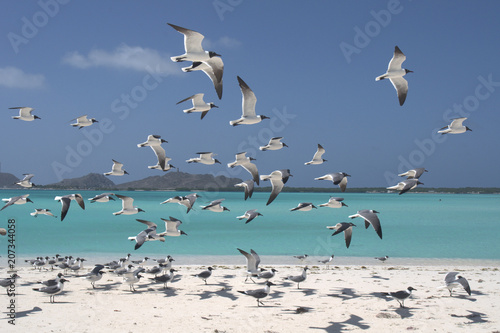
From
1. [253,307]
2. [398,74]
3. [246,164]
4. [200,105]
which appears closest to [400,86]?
[398,74]

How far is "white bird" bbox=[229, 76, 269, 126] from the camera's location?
547 inches

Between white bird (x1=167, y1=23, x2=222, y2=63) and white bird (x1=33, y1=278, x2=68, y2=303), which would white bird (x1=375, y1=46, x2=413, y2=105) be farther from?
white bird (x1=33, y1=278, x2=68, y2=303)

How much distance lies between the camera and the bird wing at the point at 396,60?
1310cm

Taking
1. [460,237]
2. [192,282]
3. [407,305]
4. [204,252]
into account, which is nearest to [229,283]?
[192,282]

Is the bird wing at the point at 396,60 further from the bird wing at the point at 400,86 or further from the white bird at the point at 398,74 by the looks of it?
the bird wing at the point at 400,86

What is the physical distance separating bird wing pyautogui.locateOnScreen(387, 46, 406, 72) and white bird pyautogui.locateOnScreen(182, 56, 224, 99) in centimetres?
535

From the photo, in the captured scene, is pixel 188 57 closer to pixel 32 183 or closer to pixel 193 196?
pixel 193 196

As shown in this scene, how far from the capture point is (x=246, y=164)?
15.8 metres

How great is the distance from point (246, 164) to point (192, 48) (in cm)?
519

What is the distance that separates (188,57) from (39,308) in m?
8.10

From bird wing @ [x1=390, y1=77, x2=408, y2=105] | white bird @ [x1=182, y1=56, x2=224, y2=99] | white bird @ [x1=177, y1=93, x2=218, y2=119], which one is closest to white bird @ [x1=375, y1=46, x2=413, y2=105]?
bird wing @ [x1=390, y1=77, x2=408, y2=105]

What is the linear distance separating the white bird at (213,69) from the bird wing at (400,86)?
5.66 m

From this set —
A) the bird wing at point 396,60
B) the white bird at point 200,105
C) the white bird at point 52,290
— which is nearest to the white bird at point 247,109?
the white bird at point 200,105

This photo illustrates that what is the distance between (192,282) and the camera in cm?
1566
